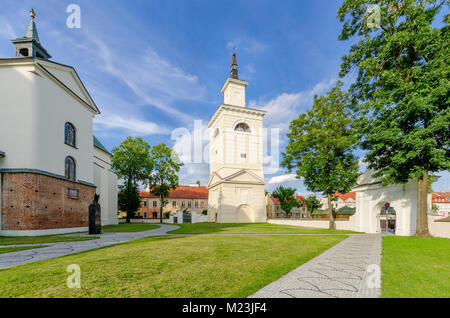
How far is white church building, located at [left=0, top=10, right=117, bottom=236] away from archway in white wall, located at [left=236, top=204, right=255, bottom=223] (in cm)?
2503

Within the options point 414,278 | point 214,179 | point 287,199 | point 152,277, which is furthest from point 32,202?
point 287,199

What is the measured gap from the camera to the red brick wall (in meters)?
14.1

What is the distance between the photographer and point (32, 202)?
1439cm

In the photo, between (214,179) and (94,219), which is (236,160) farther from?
Result: (94,219)

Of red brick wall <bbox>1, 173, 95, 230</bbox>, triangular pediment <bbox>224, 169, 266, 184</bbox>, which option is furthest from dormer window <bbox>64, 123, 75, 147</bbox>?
triangular pediment <bbox>224, 169, 266, 184</bbox>

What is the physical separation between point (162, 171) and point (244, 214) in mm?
15942

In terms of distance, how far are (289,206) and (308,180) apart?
37885mm

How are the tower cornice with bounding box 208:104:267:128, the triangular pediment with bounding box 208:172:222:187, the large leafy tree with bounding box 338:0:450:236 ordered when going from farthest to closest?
1. the tower cornice with bounding box 208:104:267:128
2. the triangular pediment with bounding box 208:172:222:187
3. the large leafy tree with bounding box 338:0:450:236

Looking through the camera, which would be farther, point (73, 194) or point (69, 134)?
point (69, 134)

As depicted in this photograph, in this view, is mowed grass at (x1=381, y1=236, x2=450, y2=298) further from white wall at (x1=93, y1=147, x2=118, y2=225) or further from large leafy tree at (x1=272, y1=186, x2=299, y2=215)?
large leafy tree at (x1=272, y1=186, x2=299, y2=215)

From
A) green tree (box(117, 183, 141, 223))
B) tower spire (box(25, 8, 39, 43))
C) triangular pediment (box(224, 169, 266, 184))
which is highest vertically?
tower spire (box(25, 8, 39, 43))
